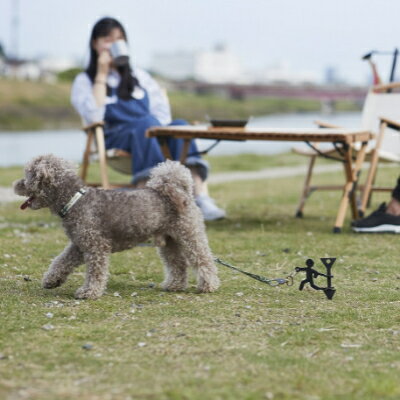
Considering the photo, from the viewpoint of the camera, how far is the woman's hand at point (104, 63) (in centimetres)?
686

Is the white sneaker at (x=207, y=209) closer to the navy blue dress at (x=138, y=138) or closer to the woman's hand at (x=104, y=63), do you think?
the navy blue dress at (x=138, y=138)

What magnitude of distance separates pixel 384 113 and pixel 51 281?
4693mm

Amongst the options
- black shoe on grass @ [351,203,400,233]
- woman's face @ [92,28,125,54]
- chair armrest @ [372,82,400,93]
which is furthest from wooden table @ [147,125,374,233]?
chair armrest @ [372,82,400,93]

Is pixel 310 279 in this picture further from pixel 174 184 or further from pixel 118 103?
pixel 118 103

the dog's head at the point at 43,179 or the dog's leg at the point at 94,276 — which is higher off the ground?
the dog's head at the point at 43,179

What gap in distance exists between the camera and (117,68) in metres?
6.95

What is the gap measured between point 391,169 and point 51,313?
32.5 ft

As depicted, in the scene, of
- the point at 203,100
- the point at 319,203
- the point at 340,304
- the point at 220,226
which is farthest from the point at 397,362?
the point at 203,100

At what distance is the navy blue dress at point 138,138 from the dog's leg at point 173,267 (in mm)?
2168

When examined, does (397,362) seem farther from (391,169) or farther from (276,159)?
(276,159)

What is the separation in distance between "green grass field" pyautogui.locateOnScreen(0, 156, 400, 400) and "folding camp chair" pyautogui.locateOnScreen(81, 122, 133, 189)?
3.53 ft

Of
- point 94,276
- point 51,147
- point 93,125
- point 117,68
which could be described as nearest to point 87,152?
point 93,125

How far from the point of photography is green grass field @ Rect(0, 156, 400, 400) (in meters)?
2.67

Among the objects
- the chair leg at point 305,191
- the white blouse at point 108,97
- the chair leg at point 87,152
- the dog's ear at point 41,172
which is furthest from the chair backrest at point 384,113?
the dog's ear at point 41,172
